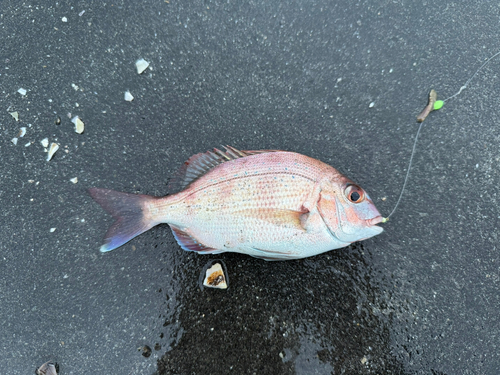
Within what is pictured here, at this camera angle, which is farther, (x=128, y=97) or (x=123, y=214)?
(x=128, y=97)

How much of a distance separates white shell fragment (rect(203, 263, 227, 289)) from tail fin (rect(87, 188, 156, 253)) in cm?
50

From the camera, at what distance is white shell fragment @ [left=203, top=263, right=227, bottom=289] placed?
1824 millimetres

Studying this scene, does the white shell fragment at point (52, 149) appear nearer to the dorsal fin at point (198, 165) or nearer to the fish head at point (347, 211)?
the dorsal fin at point (198, 165)

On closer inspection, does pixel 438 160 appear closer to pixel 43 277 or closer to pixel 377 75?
pixel 377 75

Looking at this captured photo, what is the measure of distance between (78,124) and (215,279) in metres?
1.43

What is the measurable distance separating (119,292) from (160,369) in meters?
0.58

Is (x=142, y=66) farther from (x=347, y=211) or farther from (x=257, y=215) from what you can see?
(x=347, y=211)

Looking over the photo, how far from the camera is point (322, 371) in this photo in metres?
1.79

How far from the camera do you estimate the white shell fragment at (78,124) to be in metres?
1.88

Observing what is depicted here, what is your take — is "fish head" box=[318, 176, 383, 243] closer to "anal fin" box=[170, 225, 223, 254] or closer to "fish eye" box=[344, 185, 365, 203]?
"fish eye" box=[344, 185, 365, 203]

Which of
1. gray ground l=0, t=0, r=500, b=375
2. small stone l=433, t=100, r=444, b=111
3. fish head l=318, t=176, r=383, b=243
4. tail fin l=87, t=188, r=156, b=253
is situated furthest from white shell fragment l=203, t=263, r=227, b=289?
small stone l=433, t=100, r=444, b=111

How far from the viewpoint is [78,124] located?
1884 millimetres

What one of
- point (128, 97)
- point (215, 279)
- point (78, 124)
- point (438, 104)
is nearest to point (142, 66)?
point (128, 97)

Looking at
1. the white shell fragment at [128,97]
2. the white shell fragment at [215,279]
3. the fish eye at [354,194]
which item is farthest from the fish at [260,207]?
the white shell fragment at [128,97]
